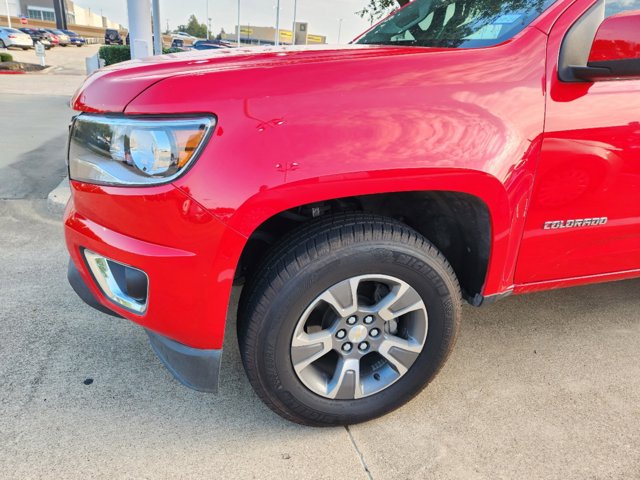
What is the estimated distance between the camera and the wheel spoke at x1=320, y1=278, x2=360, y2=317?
176 centimetres

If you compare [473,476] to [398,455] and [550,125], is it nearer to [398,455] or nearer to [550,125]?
[398,455]

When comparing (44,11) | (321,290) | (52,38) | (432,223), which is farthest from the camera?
(44,11)

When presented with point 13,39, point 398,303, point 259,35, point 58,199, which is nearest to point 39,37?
point 13,39

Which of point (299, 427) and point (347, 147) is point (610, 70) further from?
point (299, 427)

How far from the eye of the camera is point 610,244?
7.07ft

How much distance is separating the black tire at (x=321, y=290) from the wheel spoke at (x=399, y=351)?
0.05 m

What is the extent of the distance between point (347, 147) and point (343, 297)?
55cm

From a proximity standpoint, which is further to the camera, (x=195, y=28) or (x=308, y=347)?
(x=195, y=28)

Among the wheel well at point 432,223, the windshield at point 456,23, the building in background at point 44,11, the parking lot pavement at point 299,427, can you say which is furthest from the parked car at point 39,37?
the wheel well at point 432,223

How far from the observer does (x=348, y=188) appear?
163 centimetres

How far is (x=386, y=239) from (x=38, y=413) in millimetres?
1606

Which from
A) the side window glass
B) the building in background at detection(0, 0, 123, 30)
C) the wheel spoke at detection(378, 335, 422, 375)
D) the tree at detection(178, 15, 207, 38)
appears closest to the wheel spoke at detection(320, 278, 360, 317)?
the wheel spoke at detection(378, 335, 422, 375)

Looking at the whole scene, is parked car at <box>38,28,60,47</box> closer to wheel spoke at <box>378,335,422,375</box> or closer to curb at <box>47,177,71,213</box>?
curb at <box>47,177,71,213</box>

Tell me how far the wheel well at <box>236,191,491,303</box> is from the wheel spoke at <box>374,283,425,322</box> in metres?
0.34
